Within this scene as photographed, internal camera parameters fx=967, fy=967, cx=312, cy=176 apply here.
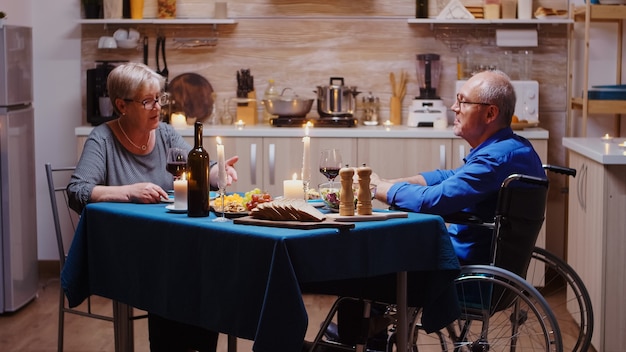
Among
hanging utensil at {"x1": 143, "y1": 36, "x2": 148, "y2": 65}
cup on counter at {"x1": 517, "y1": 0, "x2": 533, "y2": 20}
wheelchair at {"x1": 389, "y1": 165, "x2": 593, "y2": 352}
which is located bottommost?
wheelchair at {"x1": 389, "y1": 165, "x2": 593, "y2": 352}

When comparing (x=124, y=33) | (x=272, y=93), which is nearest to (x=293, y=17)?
(x=272, y=93)

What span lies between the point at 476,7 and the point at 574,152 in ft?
4.18

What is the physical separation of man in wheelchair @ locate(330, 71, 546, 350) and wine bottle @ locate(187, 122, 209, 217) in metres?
0.62

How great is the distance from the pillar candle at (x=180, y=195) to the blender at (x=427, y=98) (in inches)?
108

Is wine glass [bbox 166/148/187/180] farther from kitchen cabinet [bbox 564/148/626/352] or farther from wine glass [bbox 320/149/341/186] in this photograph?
kitchen cabinet [bbox 564/148/626/352]

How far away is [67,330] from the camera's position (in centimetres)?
459

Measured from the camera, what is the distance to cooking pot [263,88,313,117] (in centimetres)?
538

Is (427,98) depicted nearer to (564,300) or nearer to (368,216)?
(564,300)

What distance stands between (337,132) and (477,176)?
2.15 meters

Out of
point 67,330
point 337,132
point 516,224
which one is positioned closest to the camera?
point 516,224

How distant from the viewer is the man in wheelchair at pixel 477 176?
3.12 metres

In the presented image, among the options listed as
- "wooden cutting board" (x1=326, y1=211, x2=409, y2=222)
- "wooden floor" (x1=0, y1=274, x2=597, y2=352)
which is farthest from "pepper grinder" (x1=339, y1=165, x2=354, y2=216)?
"wooden floor" (x1=0, y1=274, x2=597, y2=352)

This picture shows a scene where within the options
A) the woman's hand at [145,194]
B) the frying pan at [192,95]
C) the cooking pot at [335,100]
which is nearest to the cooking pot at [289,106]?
the cooking pot at [335,100]

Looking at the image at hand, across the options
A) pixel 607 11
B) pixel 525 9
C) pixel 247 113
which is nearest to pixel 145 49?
pixel 247 113
